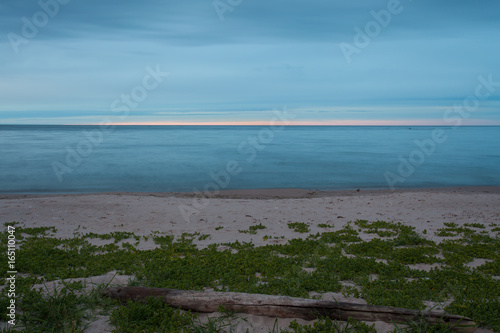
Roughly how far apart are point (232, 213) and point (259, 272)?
7.87 m

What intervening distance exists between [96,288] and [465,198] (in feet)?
61.5

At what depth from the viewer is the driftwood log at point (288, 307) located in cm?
518

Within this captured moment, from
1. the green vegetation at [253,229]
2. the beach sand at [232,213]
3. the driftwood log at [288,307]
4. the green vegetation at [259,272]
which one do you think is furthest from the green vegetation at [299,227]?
the driftwood log at [288,307]

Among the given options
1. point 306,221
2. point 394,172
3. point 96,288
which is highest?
point 394,172

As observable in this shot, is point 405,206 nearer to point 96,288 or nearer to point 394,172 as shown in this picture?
point 96,288

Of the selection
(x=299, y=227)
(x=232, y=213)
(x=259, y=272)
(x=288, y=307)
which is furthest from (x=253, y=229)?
(x=288, y=307)

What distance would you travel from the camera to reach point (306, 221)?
14180 mm

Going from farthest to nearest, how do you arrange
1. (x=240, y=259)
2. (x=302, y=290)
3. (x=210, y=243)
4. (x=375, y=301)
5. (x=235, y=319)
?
(x=210, y=243)
(x=240, y=259)
(x=302, y=290)
(x=375, y=301)
(x=235, y=319)

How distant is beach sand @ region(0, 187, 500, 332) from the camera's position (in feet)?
42.3

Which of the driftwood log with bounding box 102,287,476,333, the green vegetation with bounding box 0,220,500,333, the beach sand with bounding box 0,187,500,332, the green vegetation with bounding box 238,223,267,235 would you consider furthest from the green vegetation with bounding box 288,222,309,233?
the driftwood log with bounding box 102,287,476,333

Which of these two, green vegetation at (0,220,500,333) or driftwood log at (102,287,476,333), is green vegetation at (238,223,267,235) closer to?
green vegetation at (0,220,500,333)

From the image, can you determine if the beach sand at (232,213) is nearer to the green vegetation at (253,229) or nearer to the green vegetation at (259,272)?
the green vegetation at (253,229)

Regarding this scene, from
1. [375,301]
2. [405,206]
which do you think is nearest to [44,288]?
[375,301]

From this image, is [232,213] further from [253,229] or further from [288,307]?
[288,307]
